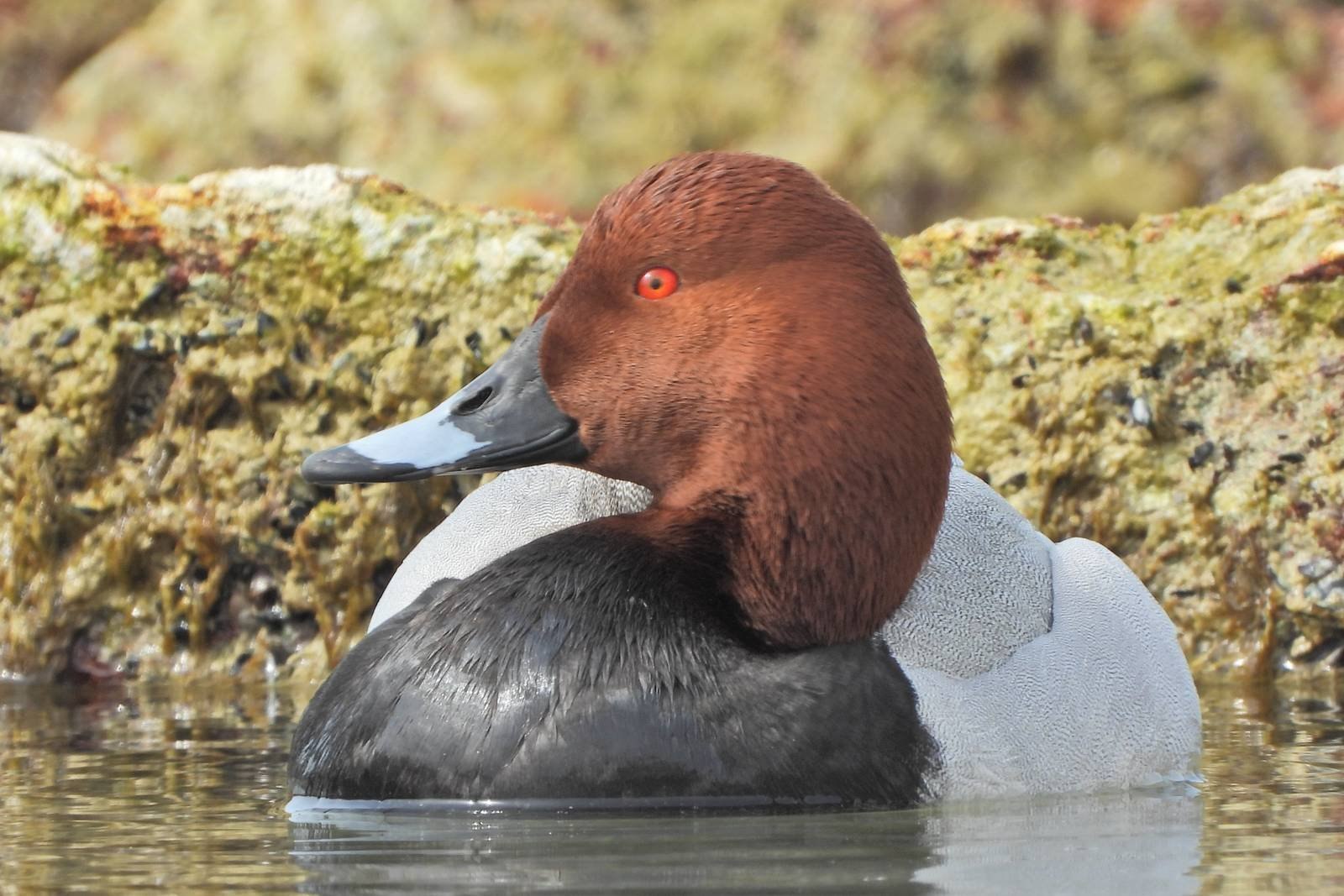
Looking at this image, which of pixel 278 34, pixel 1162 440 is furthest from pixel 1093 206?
pixel 1162 440

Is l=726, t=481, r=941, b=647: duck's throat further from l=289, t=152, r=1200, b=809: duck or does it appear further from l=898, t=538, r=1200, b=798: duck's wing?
l=898, t=538, r=1200, b=798: duck's wing

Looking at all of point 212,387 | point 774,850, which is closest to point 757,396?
point 774,850

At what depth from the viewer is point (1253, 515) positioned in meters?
5.82

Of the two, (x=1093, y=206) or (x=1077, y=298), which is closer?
(x=1077, y=298)

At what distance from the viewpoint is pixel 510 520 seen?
425cm

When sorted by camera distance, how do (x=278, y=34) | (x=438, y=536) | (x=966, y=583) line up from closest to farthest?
(x=966, y=583) → (x=438, y=536) → (x=278, y=34)

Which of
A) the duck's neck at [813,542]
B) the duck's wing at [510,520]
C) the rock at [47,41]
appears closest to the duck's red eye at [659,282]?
the duck's neck at [813,542]

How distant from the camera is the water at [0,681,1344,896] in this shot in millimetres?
2891

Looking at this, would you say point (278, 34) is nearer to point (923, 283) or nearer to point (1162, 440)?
point (923, 283)

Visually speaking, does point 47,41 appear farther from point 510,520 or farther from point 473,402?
point 473,402

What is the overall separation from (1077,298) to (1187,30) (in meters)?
6.08

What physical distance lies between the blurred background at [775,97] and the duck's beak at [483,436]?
714cm

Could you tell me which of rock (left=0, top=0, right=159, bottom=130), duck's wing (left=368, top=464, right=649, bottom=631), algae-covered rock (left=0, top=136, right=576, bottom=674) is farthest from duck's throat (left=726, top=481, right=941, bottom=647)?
rock (left=0, top=0, right=159, bottom=130)

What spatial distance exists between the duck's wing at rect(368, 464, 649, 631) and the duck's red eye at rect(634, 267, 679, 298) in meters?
0.55
